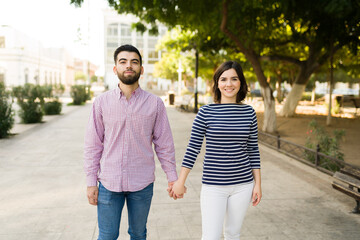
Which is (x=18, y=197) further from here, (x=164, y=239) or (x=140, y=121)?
(x=140, y=121)

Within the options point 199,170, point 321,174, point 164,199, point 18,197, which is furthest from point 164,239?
point 321,174

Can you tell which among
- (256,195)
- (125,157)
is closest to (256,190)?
(256,195)

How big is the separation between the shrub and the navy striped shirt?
18.2m

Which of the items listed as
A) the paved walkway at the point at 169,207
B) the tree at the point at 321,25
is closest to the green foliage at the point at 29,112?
the paved walkway at the point at 169,207

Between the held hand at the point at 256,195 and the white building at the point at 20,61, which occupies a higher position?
the white building at the point at 20,61

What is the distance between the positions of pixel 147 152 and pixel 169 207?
2548 mm

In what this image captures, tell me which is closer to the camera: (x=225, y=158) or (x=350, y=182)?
(x=225, y=158)

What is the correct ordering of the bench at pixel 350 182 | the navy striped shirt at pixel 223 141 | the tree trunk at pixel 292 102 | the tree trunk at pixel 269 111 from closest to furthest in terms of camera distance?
the navy striped shirt at pixel 223 141, the bench at pixel 350 182, the tree trunk at pixel 269 111, the tree trunk at pixel 292 102

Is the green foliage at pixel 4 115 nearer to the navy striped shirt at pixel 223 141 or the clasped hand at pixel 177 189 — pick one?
the clasped hand at pixel 177 189

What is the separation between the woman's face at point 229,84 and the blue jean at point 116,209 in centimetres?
91

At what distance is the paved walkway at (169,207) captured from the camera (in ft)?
13.6

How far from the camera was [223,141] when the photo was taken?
2.55m

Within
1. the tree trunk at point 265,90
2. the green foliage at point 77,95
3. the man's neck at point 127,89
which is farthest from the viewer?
the green foliage at point 77,95

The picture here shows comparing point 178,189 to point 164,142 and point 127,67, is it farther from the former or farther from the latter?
point 127,67
